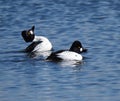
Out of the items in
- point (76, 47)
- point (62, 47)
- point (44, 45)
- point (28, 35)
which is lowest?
point (62, 47)

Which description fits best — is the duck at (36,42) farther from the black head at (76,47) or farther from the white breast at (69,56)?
the white breast at (69,56)

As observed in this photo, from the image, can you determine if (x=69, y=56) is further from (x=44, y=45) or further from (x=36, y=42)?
(x=36, y=42)

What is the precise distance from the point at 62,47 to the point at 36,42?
3.65ft

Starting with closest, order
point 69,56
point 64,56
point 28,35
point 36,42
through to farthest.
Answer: point 64,56 < point 69,56 < point 36,42 < point 28,35

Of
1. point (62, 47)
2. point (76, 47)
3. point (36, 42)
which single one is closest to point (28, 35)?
point (36, 42)

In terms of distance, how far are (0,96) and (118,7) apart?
17.5m

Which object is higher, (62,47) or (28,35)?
(28,35)

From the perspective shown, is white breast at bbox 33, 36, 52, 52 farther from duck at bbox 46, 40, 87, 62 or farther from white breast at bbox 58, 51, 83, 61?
white breast at bbox 58, 51, 83, 61

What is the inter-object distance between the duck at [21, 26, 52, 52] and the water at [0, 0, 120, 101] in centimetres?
32

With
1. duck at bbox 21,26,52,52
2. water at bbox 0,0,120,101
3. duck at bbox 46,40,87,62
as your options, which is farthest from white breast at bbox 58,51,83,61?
duck at bbox 21,26,52,52

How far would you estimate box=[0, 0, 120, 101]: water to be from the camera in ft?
66.9

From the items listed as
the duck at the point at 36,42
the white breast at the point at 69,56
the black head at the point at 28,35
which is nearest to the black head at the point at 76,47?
the white breast at the point at 69,56

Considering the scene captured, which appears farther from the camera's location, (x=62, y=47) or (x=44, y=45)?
(x=44, y=45)

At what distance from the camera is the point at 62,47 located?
90.4 feet
